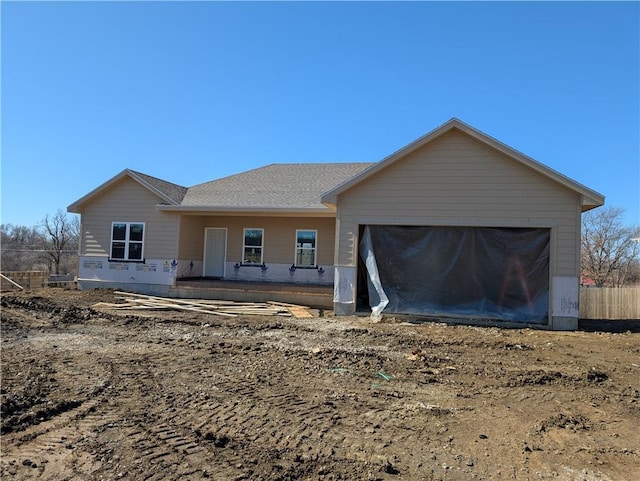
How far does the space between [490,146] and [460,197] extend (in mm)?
1634

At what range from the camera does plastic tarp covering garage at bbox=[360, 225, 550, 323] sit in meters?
12.5

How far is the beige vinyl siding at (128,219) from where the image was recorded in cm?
1720

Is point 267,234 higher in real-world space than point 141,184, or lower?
lower

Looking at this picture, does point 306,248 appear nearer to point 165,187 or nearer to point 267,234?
point 267,234

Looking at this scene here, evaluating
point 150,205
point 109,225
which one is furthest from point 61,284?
point 150,205

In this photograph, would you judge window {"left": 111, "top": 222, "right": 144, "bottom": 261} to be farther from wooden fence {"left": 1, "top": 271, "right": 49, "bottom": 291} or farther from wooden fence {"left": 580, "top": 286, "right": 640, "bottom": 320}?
wooden fence {"left": 580, "top": 286, "right": 640, "bottom": 320}

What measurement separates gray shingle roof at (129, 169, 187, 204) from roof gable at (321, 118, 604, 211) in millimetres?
7675

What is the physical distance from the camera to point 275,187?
18688mm

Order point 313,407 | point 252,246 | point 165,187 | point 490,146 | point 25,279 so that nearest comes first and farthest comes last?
point 313,407 < point 490,146 < point 252,246 < point 165,187 < point 25,279

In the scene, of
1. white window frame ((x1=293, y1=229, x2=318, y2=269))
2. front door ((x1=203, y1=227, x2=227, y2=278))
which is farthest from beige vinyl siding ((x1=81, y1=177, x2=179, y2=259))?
white window frame ((x1=293, y1=229, x2=318, y2=269))

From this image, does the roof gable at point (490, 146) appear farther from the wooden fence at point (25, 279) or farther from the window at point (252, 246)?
the wooden fence at point (25, 279)

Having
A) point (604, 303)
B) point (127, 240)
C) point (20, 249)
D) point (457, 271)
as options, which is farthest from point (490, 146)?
point (20, 249)

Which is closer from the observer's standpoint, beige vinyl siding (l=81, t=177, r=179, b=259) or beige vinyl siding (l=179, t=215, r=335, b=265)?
beige vinyl siding (l=179, t=215, r=335, b=265)

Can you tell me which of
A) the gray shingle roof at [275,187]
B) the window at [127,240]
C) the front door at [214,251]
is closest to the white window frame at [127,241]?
the window at [127,240]
